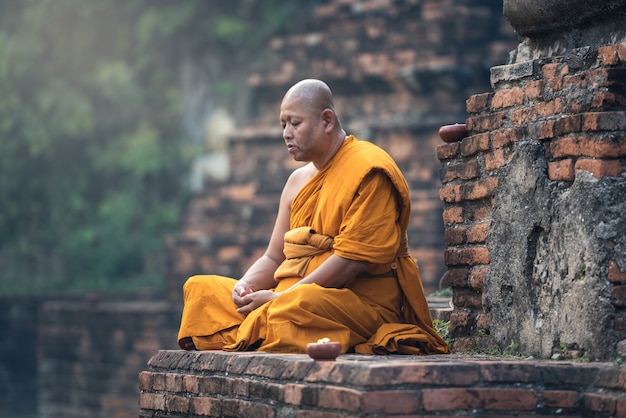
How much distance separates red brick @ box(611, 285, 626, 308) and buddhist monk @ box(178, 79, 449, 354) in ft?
2.74

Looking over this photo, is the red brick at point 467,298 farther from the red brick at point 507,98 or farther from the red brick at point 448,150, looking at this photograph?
the red brick at point 507,98

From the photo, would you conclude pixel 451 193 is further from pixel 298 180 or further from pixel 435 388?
pixel 435 388

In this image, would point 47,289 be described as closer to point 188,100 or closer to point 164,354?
point 188,100

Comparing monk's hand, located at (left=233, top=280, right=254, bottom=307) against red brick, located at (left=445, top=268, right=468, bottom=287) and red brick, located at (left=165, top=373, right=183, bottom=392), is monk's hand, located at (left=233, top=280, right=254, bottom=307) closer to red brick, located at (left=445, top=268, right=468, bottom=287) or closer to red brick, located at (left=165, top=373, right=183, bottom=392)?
red brick, located at (left=165, top=373, right=183, bottom=392)

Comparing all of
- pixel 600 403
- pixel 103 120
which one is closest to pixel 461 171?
pixel 600 403

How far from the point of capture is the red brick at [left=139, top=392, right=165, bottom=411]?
522 centimetres

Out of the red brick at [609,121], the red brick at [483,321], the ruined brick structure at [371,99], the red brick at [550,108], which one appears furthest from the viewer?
the ruined brick structure at [371,99]

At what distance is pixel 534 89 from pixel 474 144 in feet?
1.30

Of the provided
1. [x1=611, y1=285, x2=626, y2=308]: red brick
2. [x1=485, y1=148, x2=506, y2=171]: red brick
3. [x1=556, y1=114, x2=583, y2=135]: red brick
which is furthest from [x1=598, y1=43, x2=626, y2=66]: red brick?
[x1=611, y1=285, x2=626, y2=308]: red brick

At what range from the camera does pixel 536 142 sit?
474 cm

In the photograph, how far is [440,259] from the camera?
9977mm

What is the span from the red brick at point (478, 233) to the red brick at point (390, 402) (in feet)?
4.06

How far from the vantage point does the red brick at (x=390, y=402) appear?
3910 mm

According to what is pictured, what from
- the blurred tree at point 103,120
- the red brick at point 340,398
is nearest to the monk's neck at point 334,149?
the red brick at point 340,398
